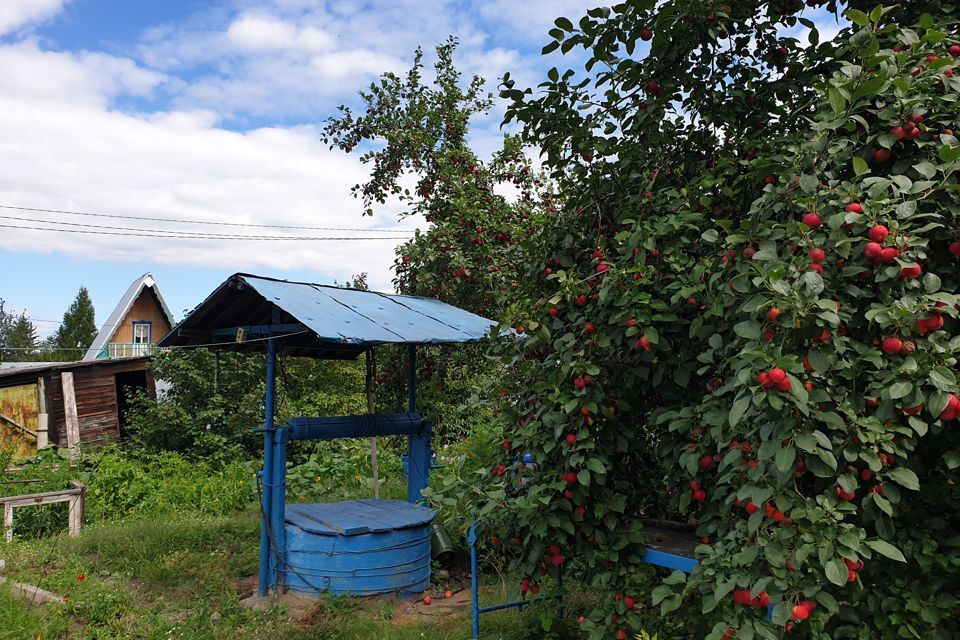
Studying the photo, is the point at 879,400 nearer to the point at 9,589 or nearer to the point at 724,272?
the point at 724,272

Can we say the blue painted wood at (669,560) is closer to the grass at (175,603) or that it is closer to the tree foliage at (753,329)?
the tree foliage at (753,329)

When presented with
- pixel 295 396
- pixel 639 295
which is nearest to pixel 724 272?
pixel 639 295

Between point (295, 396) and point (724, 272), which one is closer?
point (724, 272)

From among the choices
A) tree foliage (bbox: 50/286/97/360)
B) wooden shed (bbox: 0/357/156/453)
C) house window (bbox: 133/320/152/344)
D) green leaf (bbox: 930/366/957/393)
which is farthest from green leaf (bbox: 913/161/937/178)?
tree foliage (bbox: 50/286/97/360)

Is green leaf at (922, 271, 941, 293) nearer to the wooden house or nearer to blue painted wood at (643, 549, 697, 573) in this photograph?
blue painted wood at (643, 549, 697, 573)

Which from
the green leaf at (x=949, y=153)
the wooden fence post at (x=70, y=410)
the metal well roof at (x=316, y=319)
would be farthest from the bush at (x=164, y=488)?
the green leaf at (x=949, y=153)

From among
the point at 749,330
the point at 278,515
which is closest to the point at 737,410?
the point at 749,330

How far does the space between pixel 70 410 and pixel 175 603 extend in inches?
408

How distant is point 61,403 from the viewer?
48.1 ft

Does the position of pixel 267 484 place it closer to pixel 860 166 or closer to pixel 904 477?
pixel 904 477

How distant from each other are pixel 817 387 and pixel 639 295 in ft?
3.73

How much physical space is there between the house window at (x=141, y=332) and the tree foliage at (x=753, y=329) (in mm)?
24388

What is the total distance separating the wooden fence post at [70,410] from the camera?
1441 cm

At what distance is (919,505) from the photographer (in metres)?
3.01
